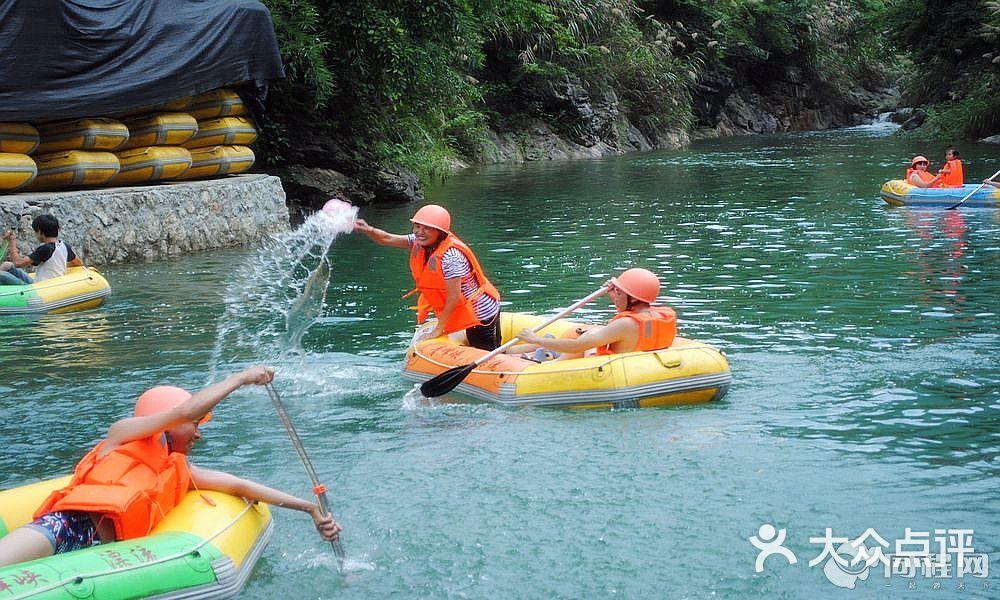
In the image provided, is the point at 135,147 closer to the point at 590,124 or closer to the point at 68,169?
the point at 68,169

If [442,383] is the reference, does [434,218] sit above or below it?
above

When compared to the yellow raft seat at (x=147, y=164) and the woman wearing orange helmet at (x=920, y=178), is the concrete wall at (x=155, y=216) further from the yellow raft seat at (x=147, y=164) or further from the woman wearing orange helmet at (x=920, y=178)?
the woman wearing orange helmet at (x=920, y=178)

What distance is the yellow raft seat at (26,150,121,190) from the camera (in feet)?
44.2

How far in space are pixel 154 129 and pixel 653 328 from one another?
907 cm

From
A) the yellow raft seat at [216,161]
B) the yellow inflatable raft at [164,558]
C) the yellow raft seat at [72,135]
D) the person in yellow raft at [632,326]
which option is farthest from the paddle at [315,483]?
the yellow raft seat at [216,161]

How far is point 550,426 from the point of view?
24.4 feet

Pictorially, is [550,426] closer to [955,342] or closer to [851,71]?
[955,342]

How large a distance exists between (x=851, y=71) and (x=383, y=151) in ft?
121

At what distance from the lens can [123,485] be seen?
4.81 m

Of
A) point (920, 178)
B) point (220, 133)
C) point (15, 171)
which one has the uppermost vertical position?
point (220, 133)

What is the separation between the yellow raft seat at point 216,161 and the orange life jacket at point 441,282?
7.60 m

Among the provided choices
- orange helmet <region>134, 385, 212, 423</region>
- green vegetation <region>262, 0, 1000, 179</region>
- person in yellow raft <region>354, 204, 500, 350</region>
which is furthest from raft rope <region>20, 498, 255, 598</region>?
green vegetation <region>262, 0, 1000, 179</region>

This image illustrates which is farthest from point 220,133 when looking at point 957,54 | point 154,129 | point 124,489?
point 957,54

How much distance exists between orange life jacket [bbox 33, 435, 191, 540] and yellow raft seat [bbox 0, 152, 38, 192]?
28.9ft
